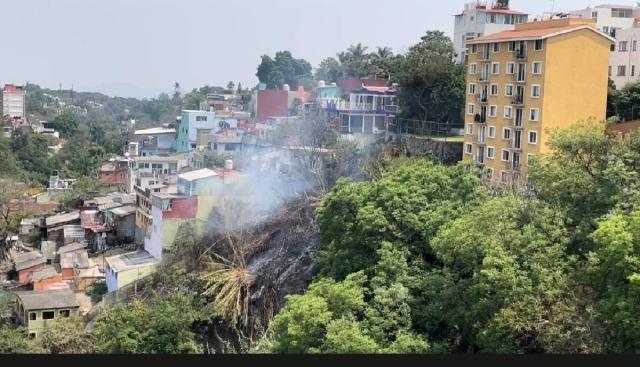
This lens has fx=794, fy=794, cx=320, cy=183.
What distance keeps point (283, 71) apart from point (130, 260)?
285cm

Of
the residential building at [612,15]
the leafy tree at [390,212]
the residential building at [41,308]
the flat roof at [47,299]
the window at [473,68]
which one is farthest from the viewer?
the residential building at [612,15]

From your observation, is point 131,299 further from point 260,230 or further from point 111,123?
point 111,123

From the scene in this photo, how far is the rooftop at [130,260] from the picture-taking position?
649 cm

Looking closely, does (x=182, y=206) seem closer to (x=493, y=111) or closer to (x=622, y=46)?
(x=493, y=111)

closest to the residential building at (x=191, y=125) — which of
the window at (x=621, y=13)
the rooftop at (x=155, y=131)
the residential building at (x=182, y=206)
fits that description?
the rooftop at (x=155, y=131)

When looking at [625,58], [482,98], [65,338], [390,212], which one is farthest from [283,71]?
[65,338]

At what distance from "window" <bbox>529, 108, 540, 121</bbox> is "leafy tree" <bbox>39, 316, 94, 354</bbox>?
4.05 m

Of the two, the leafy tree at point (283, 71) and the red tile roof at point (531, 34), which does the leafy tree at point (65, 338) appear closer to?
the leafy tree at point (283, 71)

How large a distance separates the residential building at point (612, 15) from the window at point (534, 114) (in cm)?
282

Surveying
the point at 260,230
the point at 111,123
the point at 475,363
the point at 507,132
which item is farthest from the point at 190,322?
the point at 111,123

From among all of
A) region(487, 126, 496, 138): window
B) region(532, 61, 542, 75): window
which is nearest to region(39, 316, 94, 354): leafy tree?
region(487, 126, 496, 138): window

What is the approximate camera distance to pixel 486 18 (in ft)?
30.5

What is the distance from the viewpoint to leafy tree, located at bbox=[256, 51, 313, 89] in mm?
8312

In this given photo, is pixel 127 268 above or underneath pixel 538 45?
underneath
